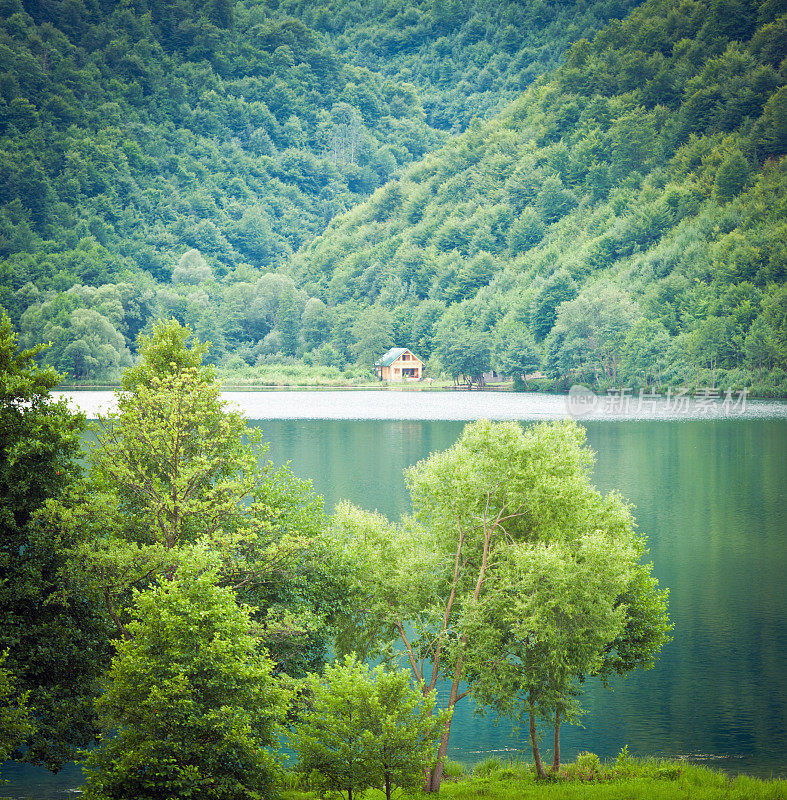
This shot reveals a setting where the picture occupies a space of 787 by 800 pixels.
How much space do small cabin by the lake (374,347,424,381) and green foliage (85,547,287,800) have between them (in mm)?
161399

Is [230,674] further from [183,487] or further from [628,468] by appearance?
[628,468]

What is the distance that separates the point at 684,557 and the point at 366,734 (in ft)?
92.7

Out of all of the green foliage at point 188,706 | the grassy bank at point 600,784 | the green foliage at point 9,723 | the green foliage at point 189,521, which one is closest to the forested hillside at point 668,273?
the grassy bank at point 600,784

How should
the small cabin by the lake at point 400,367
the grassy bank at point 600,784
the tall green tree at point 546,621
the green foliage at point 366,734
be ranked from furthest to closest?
1. the small cabin by the lake at point 400,367
2. the tall green tree at point 546,621
3. the grassy bank at point 600,784
4. the green foliage at point 366,734

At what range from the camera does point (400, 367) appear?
179125 mm

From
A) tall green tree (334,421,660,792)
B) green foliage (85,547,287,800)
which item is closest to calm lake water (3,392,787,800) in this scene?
tall green tree (334,421,660,792)

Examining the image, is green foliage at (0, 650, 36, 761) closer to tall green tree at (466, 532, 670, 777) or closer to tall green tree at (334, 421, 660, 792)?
tall green tree at (334, 421, 660, 792)

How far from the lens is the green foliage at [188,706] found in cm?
1594

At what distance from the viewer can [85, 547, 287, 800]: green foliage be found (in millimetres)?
15938

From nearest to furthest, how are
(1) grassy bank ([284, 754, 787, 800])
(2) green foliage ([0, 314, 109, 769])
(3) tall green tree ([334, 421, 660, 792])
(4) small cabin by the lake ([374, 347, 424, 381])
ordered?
(1) grassy bank ([284, 754, 787, 800])
(2) green foliage ([0, 314, 109, 769])
(3) tall green tree ([334, 421, 660, 792])
(4) small cabin by the lake ([374, 347, 424, 381])

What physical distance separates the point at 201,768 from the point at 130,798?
1.31 meters

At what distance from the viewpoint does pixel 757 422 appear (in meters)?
91.2

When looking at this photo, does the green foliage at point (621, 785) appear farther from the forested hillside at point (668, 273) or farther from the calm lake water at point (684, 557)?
the forested hillside at point (668, 273)

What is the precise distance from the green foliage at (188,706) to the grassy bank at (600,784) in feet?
12.0
